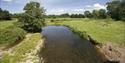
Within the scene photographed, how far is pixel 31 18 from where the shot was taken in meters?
61.6

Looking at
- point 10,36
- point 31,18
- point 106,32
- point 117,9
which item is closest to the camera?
point 10,36

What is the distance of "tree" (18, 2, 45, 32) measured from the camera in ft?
201

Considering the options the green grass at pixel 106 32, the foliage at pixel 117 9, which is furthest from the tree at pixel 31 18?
the foliage at pixel 117 9

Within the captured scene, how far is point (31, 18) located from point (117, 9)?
77.3 meters

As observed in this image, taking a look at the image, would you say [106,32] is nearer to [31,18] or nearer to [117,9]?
[31,18]

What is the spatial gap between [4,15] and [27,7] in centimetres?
5626

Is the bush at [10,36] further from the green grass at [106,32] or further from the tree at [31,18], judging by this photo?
the green grass at [106,32]

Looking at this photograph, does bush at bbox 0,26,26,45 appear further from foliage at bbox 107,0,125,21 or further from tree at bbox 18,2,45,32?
foliage at bbox 107,0,125,21

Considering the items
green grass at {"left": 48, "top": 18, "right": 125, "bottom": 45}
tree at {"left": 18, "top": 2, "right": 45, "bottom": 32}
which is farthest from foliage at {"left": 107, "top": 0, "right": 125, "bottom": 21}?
tree at {"left": 18, "top": 2, "right": 45, "bottom": 32}

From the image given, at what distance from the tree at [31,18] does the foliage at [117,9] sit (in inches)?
2147

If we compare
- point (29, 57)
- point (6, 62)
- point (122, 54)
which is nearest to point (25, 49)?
point (29, 57)

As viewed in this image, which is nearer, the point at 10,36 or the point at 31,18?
the point at 10,36

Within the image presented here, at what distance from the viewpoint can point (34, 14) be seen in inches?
2520

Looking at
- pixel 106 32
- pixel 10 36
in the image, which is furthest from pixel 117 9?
pixel 10 36
